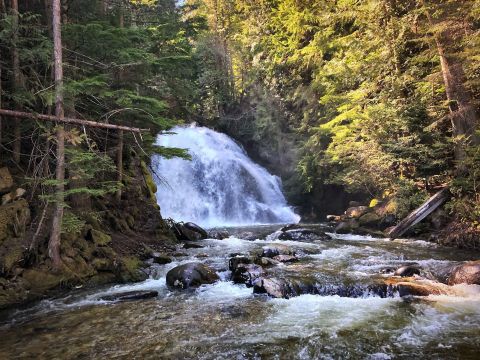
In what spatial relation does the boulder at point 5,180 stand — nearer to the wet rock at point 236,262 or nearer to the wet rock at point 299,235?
the wet rock at point 236,262

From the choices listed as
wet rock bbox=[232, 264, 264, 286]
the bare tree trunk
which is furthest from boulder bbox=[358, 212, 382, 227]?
the bare tree trunk

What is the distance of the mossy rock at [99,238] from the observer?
398 inches

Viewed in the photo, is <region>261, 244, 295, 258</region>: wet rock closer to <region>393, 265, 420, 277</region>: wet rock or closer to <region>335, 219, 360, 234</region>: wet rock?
<region>393, 265, 420, 277</region>: wet rock

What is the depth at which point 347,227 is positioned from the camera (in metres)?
17.2

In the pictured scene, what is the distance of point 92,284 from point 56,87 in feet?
15.0

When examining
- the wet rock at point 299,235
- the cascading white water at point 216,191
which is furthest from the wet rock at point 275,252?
the cascading white water at point 216,191

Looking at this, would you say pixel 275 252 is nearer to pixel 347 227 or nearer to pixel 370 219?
pixel 347 227

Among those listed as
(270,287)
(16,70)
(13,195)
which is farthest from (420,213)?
(16,70)

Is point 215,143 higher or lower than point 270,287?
higher

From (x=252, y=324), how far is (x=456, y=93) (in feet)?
35.3

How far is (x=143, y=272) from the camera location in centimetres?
999

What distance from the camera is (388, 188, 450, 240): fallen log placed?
43.5ft

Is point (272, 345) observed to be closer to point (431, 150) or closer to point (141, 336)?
point (141, 336)

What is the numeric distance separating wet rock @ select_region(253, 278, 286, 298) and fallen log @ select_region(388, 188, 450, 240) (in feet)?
24.9
